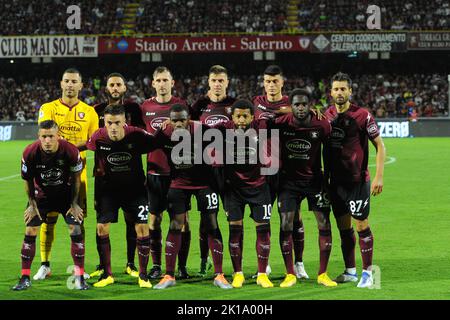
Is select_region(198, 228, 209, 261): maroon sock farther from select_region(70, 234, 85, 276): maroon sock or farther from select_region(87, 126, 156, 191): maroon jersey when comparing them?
select_region(70, 234, 85, 276): maroon sock

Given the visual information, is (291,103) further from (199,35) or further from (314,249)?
(199,35)

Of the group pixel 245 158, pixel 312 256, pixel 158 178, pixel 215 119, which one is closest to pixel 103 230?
pixel 158 178

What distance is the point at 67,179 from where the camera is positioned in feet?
27.5

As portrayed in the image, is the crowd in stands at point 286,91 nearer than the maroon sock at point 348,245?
No

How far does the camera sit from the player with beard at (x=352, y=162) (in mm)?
8320

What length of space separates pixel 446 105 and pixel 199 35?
45.3 feet

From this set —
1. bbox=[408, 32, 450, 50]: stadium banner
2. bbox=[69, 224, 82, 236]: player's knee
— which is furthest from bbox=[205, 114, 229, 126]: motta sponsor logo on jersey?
bbox=[408, 32, 450, 50]: stadium banner

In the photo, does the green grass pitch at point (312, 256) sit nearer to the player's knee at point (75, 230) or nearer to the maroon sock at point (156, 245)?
the maroon sock at point (156, 245)

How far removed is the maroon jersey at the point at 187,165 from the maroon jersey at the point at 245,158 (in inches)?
10.5

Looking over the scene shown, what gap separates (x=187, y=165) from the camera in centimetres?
852

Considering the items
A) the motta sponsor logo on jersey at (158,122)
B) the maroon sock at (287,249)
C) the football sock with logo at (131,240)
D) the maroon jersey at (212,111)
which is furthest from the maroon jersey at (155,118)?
the maroon sock at (287,249)

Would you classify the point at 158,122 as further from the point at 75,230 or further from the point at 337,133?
the point at 337,133

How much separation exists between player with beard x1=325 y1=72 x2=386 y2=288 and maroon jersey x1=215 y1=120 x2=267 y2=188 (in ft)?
2.58

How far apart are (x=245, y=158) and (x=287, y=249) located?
107 cm
